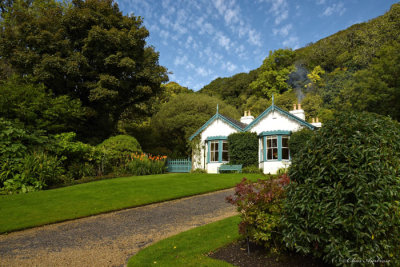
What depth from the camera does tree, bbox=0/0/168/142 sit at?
19969 millimetres

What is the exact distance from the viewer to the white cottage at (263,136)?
1819 centimetres

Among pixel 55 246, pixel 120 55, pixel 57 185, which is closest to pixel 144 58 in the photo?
pixel 120 55

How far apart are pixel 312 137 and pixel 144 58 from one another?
22504mm

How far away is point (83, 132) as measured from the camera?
2262 centimetres

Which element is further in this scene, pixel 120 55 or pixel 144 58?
pixel 144 58

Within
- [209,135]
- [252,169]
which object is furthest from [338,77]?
[252,169]

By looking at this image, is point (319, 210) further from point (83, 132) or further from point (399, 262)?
point (83, 132)

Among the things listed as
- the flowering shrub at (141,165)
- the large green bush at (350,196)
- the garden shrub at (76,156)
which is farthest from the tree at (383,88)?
the large green bush at (350,196)

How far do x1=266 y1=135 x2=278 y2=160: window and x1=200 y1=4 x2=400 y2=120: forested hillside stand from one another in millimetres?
10330

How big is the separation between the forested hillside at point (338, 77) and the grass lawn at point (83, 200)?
1796 cm

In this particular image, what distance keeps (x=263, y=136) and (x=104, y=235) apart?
14.4 m

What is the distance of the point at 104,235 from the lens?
6.30 metres

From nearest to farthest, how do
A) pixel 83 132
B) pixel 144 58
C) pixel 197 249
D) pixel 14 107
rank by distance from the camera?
pixel 197 249
pixel 14 107
pixel 83 132
pixel 144 58

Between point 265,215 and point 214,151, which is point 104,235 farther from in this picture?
point 214,151
